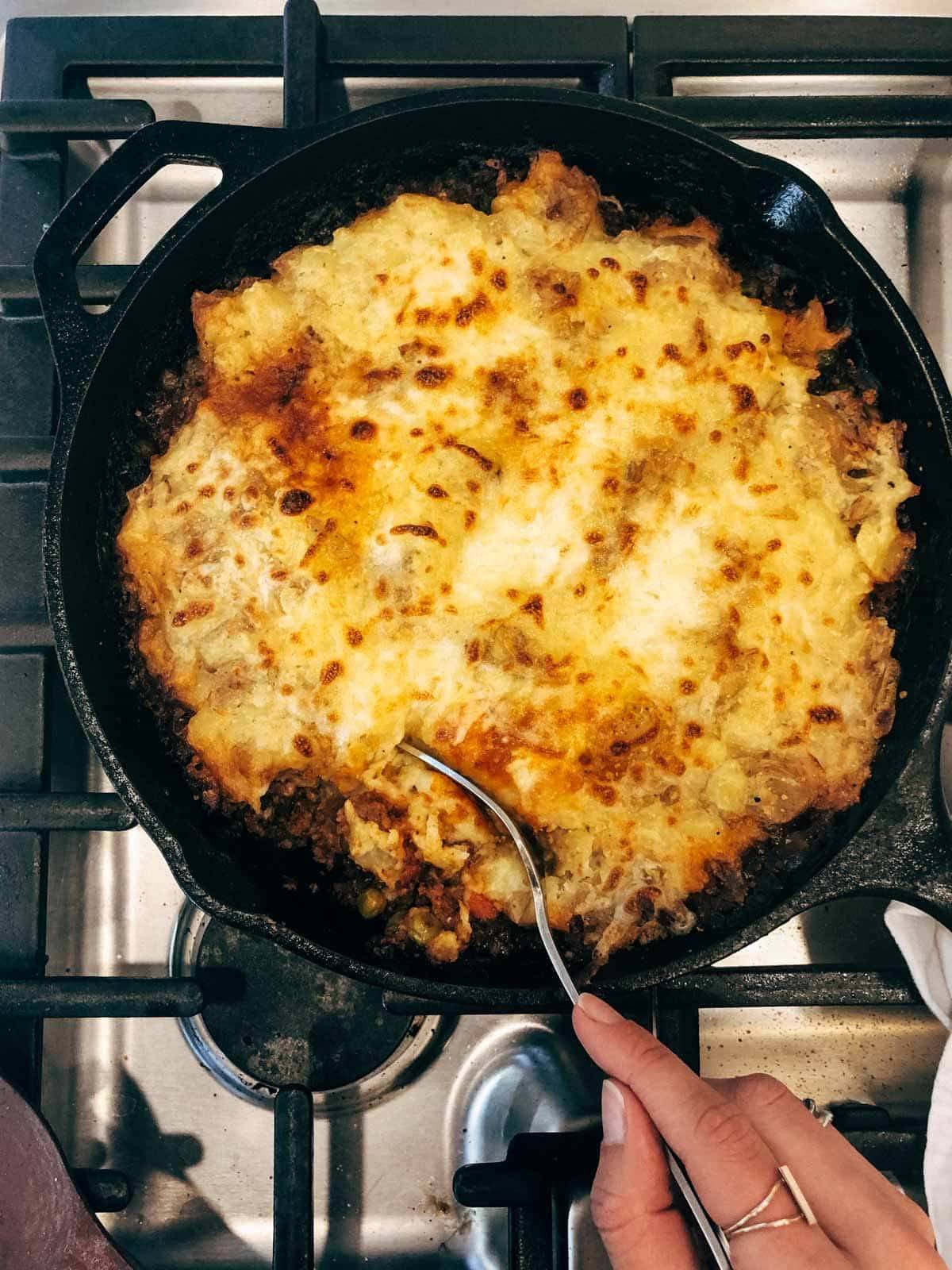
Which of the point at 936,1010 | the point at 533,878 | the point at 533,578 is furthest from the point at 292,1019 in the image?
the point at 936,1010

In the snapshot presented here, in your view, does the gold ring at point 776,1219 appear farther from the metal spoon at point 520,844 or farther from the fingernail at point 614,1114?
the metal spoon at point 520,844

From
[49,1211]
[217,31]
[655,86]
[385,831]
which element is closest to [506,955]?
[385,831]

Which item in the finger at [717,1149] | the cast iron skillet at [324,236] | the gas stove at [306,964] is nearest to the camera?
the finger at [717,1149]

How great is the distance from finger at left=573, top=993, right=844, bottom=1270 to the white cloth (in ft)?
1.02

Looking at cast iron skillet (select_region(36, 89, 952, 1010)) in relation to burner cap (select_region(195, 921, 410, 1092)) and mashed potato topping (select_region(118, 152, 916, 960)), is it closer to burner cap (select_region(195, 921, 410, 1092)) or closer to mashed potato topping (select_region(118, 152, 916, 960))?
mashed potato topping (select_region(118, 152, 916, 960))

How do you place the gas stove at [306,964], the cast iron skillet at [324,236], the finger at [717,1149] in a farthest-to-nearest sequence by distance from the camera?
the gas stove at [306,964], the cast iron skillet at [324,236], the finger at [717,1149]

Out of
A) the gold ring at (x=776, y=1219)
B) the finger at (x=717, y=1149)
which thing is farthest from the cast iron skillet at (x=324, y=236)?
the gold ring at (x=776, y=1219)

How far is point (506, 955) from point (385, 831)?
0.83 feet

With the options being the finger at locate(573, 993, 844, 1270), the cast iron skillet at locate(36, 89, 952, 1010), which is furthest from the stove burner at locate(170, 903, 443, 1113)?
the finger at locate(573, 993, 844, 1270)

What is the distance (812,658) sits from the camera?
1215mm

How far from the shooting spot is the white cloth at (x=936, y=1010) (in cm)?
127

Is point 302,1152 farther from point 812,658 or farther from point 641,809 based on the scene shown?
point 812,658

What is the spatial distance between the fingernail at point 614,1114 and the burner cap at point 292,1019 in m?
0.48

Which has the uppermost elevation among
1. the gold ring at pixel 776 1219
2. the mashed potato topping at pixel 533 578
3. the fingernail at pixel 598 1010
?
the mashed potato topping at pixel 533 578
